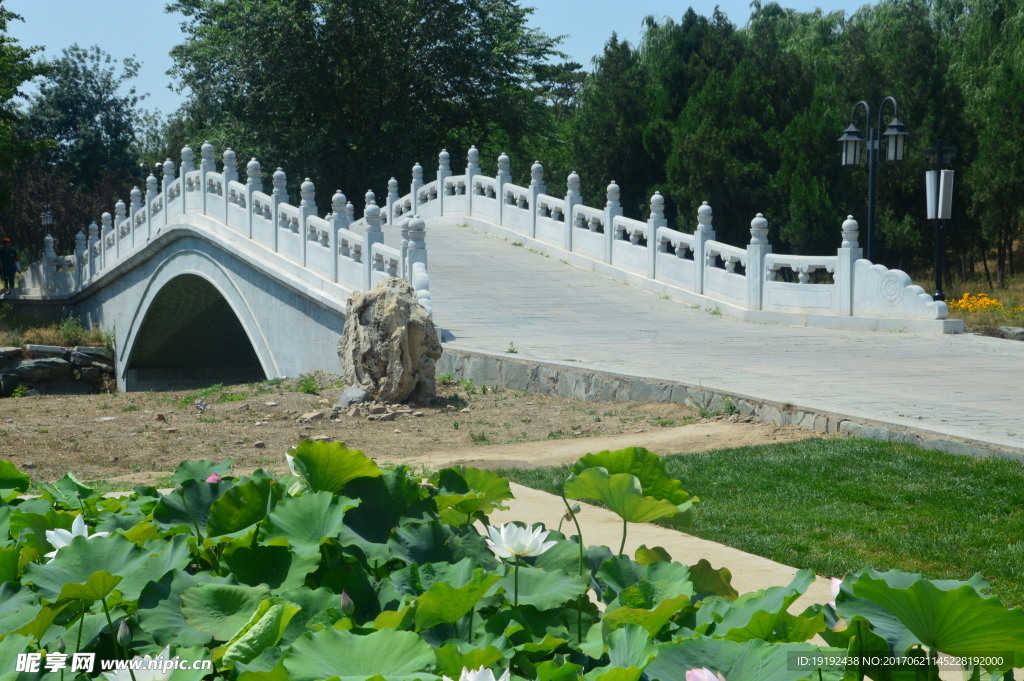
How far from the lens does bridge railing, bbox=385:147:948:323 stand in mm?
14422

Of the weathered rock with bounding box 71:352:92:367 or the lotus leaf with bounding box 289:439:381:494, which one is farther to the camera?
the weathered rock with bounding box 71:352:92:367

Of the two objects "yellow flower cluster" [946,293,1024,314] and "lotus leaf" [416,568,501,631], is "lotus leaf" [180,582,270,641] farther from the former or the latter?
"yellow flower cluster" [946,293,1024,314]

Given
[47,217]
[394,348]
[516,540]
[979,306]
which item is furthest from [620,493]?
[47,217]

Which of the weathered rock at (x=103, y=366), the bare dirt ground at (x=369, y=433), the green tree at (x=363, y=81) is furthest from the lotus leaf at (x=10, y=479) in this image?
the green tree at (x=363, y=81)

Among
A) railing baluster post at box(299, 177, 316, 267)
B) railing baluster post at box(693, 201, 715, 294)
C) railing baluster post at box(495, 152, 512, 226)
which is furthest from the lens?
railing baluster post at box(495, 152, 512, 226)

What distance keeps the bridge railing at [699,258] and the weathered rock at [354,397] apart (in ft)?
23.4

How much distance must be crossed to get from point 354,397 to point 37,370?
17.1 m

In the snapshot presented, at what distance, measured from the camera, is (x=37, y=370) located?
2466 centimetres

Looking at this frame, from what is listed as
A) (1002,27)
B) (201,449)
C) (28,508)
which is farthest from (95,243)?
(28,508)

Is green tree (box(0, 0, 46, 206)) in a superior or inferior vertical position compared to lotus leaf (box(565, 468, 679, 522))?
superior

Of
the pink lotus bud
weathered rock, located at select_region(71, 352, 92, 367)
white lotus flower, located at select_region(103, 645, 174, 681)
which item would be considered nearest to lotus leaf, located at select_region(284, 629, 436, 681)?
white lotus flower, located at select_region(103, 645, 174, 681)

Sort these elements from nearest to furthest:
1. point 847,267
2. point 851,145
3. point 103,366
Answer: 1. point 847,267
2. point 851,145
3. point 103,366

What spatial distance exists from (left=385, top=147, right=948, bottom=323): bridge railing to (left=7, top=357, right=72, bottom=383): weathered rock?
10318 millimetres

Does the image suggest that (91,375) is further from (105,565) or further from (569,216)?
(105,565)
